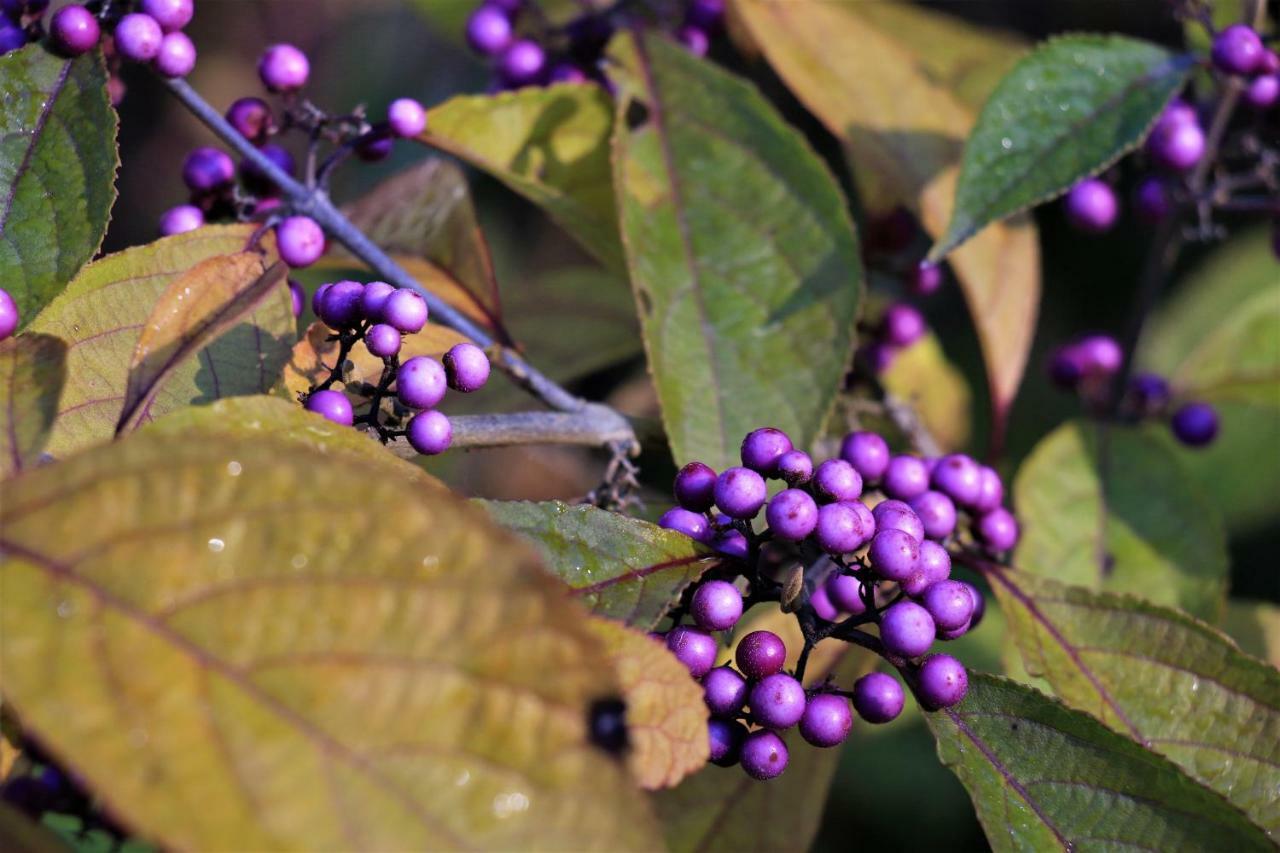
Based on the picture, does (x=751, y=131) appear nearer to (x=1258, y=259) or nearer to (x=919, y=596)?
(x=919, y=596)

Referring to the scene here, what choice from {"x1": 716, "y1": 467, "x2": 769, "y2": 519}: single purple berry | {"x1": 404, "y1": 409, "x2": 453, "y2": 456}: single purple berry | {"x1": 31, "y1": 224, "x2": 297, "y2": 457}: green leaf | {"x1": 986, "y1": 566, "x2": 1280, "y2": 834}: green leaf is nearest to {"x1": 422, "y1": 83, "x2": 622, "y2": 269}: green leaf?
{"x1": 31, "y1": 224, "x2": 297, "y2": 457}: green leaf

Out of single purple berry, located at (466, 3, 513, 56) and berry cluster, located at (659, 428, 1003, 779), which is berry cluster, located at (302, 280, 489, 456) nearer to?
berry cluster, located at (659, 428, 1003, 779)

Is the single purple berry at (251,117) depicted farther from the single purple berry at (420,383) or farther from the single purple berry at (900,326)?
the single purple berry at (900,326)

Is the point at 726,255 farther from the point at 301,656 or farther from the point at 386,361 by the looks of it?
the point at 301,656

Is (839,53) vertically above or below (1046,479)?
above

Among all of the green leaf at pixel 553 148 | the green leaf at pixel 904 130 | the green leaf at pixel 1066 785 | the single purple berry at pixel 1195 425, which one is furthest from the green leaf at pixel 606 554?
the single purple berry at pixel 1195 425

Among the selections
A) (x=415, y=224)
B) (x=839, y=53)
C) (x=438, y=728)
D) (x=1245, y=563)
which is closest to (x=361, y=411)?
(x=415, y=224)
